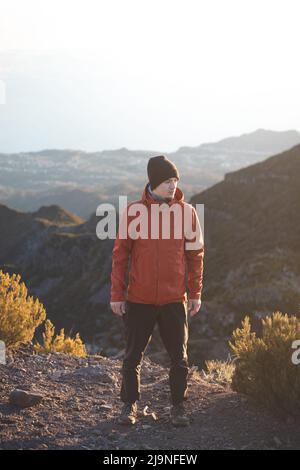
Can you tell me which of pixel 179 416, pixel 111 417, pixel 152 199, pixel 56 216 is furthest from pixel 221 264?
pixel 56 216

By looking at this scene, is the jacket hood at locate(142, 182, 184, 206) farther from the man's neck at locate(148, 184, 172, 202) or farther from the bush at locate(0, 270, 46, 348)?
the bush at locate(0, 270, 46, 348)

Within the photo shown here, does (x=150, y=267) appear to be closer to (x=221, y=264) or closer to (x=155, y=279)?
(x=155, y=279)

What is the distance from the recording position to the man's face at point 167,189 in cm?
484

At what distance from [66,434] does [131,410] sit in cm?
64

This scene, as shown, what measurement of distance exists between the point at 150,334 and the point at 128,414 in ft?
2.44

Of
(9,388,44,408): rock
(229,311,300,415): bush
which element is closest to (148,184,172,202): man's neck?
(229,311,300,415): bush

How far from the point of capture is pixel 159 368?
7.18 meters

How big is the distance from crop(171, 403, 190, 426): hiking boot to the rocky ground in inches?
2.2

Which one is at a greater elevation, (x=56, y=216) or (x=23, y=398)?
(x=56, y=216)

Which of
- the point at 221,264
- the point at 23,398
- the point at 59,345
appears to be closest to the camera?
the point at 23,398

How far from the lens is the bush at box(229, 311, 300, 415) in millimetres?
5012

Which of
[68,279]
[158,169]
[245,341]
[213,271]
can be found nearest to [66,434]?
[245,341]

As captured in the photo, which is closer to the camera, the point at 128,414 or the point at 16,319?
the point at 128,414

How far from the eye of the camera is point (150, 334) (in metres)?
5.00
